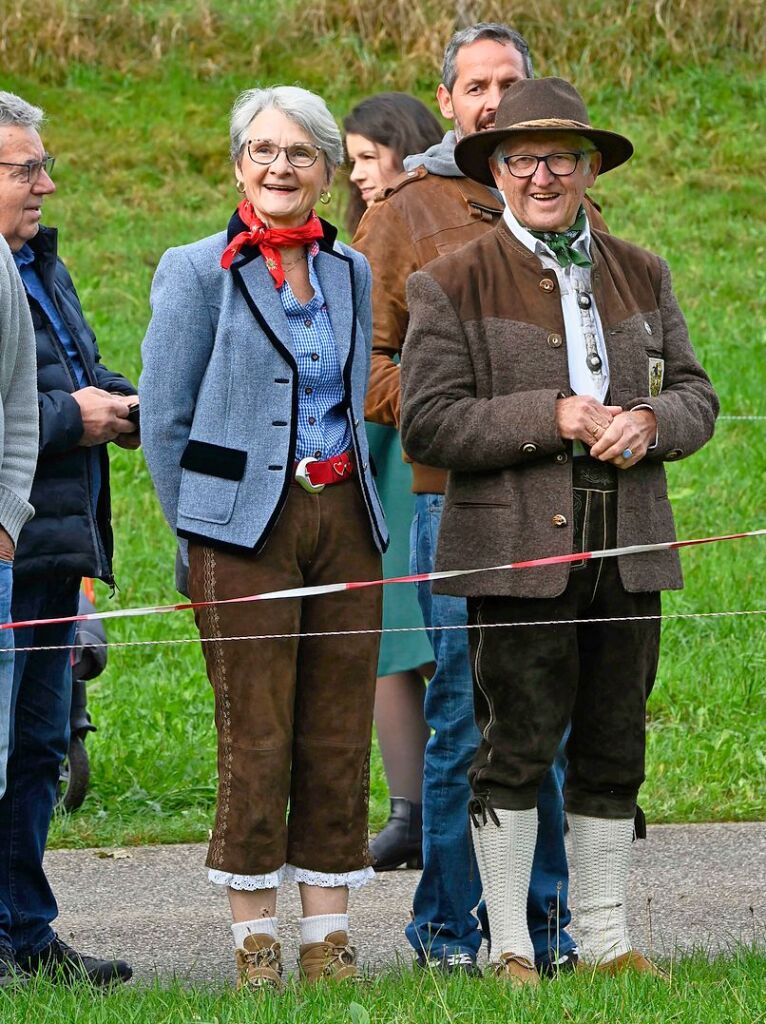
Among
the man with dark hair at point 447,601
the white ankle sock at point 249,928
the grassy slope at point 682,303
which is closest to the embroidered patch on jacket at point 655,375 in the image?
the man with dark hair at point 447,601

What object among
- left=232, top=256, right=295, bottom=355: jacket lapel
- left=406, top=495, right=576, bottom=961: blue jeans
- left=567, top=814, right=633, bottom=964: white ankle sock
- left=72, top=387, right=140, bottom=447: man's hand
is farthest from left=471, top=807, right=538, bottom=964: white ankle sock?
left=72, top=387, right=140, bottom=447: man's hand

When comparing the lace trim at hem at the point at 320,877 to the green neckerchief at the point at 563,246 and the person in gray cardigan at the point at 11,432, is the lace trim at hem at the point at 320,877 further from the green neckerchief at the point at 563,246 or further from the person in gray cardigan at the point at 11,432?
the green neckerchief at the point at 563,246

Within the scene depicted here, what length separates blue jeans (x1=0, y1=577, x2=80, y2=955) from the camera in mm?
4578

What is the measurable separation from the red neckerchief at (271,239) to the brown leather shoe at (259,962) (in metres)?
1.57

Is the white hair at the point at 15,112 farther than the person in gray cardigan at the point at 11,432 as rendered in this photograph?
Yes

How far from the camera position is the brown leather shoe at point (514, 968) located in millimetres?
4180

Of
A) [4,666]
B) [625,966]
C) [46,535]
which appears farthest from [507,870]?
[46,535]

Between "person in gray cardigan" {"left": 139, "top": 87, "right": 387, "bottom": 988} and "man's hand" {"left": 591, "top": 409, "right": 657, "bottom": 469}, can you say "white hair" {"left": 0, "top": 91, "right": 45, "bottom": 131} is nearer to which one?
"person in gray cardigan" {"left": 139, "top": 87, "right": 387, "bottom": 988}

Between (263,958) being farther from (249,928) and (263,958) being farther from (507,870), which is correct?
(507,870)

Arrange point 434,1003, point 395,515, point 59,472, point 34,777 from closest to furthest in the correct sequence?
point 434,1003
point 59,472
point 34,777
point 395,515

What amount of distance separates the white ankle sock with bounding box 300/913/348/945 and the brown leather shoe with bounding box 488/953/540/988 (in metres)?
0.38

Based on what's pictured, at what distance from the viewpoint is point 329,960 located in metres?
4.26

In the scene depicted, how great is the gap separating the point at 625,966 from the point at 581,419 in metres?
1.30

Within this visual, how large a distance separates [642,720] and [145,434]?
4.49ft
